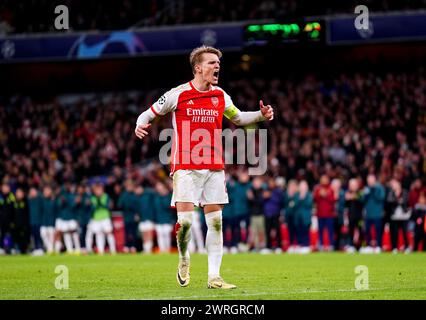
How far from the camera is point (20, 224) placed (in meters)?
27.7

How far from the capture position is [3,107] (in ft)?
131

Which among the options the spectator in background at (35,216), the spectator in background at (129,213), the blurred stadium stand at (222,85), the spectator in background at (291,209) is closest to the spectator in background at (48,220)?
the spectator in background at (35,216)

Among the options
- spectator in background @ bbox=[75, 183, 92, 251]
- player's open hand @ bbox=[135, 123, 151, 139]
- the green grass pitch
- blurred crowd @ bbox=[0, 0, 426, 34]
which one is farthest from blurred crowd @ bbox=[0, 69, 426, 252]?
player's open hand @ bbox=[135, 123, 151, 139]

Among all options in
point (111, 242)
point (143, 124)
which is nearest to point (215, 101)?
point (143, 124)

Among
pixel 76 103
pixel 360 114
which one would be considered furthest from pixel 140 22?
pixel 360 114

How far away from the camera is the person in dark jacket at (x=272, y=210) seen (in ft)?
86.2

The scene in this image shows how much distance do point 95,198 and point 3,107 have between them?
13.6 metres

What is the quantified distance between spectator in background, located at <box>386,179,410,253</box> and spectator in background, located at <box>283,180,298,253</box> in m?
2.62

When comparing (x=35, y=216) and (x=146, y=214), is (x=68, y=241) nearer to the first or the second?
(x=35, y=216)

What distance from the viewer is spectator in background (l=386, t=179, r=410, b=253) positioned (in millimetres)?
24969

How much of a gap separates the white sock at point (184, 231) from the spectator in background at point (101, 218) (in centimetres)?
1611

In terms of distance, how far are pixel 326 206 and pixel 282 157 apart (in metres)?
5.06

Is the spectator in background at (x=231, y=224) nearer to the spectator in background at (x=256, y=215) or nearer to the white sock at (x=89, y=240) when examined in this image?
the spectator in background at (x=256, y=215)

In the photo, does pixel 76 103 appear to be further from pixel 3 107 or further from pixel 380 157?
pixel 380 157
